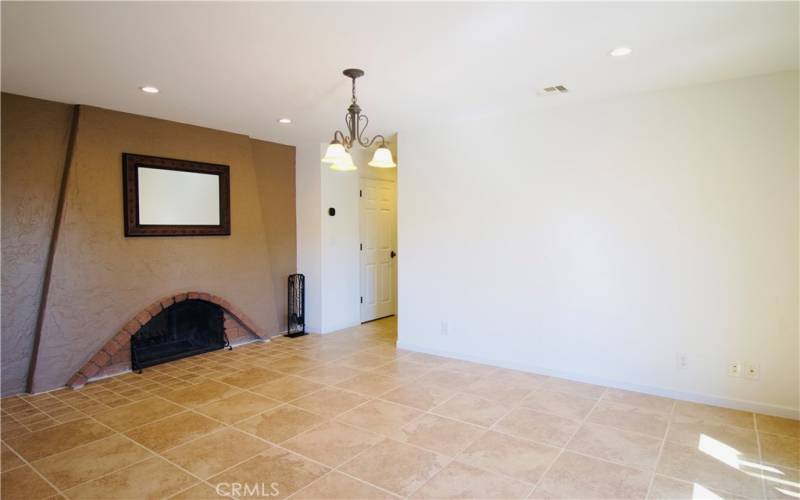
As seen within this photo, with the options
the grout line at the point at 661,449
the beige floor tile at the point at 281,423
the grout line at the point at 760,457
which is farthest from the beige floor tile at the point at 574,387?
the beige floor tile at the point at 281,423

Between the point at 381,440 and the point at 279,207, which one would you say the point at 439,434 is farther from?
the point at 279,207

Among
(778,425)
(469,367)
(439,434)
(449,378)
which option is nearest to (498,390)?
(449,378)

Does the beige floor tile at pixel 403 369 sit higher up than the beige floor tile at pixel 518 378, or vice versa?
the beige floor tile at pixel 403 369

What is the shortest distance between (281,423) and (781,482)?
2935 millimetres

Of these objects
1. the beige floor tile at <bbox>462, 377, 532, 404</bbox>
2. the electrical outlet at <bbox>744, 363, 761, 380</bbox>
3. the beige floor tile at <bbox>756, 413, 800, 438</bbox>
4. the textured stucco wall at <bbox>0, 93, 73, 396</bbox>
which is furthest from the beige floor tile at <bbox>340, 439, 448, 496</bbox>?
the textured stucco wall at <bbox>0, 93, 73, 396</bbox>

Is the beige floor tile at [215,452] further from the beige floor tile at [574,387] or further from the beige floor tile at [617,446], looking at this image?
the beige floor tile at [574,387]

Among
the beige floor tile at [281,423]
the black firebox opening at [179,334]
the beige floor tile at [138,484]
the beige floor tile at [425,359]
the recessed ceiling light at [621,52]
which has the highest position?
the recessed ceiling light at [621,52]

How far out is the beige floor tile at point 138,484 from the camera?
228cm

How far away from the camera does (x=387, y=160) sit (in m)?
3.21

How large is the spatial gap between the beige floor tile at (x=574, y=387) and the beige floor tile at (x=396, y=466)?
1550 millimetres

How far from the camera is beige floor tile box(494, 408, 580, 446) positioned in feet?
9.43

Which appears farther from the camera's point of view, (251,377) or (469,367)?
(469,367)

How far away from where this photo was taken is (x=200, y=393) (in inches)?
144

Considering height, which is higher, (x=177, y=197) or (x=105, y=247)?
(x=177, y=197)
